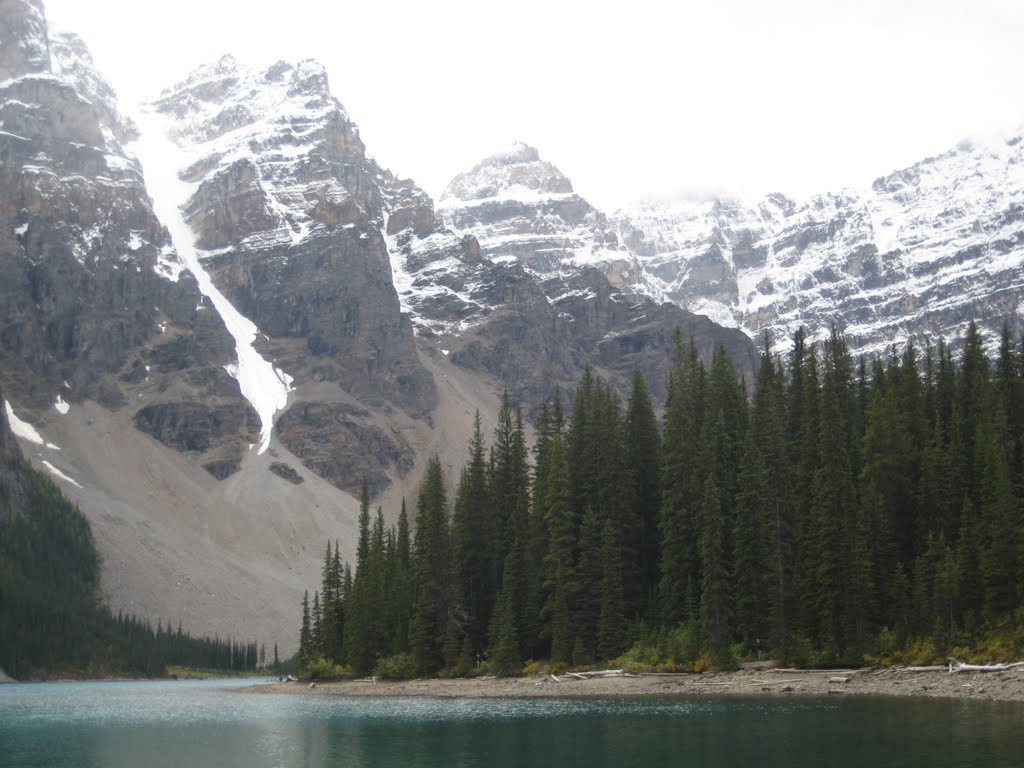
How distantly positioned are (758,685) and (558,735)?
1911 cm

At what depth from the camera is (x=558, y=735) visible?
2042 inches

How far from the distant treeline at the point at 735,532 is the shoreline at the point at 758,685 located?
2.79 meters

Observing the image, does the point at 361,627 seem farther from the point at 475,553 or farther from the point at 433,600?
the point at 475,553

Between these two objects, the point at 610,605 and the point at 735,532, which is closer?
the point at 735,532

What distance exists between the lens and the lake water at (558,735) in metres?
42.1

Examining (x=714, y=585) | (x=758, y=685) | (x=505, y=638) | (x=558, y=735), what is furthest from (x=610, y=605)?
(x=558, y=735)

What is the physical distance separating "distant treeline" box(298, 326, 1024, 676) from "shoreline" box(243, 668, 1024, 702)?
2.79 m

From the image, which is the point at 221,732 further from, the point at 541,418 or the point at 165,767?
the point at 541,418

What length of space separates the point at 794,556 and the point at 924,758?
40.0 metres

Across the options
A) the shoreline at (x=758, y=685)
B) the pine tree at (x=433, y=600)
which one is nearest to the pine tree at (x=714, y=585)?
the shoreline at (x=758, y=685)

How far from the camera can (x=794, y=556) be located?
7856 centimetres

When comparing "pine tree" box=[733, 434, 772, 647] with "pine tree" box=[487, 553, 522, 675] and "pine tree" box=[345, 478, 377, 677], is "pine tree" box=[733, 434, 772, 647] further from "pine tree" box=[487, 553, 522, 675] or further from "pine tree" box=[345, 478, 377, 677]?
"pine tree" box=[345, 478, 377, 677]

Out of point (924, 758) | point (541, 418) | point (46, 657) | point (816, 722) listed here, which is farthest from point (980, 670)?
point (46, 657)

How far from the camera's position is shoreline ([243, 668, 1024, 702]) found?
2271 inches
